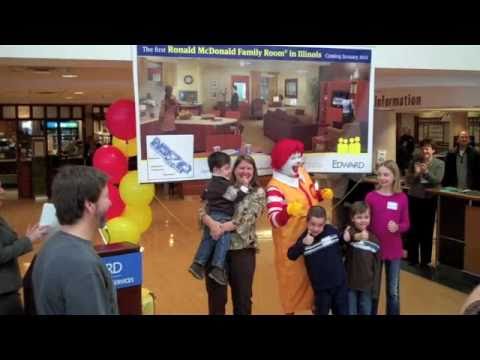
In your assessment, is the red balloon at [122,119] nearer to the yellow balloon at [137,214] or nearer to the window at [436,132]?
the yellow balloon at [137,214]

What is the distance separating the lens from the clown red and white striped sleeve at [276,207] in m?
3.71

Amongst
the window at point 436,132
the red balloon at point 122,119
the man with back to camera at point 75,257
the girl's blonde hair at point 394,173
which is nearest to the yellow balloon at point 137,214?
the red balloon at point 122,119

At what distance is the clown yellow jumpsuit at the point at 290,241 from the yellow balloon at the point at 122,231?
108 cm

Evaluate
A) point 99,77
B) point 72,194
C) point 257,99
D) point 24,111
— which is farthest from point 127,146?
point 24,111

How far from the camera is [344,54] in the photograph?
14.6 feet

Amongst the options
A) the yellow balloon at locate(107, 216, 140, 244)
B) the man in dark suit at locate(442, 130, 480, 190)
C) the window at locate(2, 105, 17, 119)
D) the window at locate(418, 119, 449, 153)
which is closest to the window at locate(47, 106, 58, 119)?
the window at locate(2, 105, 17, 119)

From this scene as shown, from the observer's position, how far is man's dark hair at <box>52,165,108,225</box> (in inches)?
74.8

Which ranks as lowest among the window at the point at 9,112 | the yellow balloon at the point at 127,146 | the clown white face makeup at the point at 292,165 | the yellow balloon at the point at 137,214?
the yellow balloon at the point at 137,214

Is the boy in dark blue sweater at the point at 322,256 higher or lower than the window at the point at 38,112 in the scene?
lower

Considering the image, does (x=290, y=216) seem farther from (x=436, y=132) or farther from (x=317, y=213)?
(x=436, y=132)

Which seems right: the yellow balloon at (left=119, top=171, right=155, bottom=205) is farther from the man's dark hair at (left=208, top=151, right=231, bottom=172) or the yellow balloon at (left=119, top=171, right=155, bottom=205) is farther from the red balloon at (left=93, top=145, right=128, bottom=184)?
the man's dark hair at (left=208, top=151, right=231, bottom=172)
